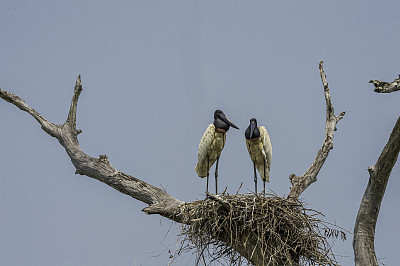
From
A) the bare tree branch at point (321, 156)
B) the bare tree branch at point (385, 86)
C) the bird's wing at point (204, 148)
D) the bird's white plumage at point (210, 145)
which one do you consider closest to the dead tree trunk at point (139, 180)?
the bare tree branch at point (321, 156)

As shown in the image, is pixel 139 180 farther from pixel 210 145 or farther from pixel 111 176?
pixel 210 145

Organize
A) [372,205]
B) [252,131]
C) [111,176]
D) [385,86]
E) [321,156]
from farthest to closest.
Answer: [252,131] < [321,156] < [111,176] < [372,205] < [385,86]

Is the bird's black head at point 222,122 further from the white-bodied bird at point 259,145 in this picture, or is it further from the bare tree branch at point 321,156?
the bare tree branch at point 321,156

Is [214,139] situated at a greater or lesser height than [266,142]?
lesser

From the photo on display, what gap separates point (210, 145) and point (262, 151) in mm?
718

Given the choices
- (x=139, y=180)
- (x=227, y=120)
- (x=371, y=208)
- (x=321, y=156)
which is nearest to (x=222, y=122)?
(x=227, y=120)

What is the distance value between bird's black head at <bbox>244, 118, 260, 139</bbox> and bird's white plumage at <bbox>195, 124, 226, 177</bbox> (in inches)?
12.9

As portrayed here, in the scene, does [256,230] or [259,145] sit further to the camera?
[259,145]

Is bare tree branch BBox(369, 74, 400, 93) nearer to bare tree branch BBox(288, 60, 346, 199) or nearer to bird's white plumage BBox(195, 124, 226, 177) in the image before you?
bare tree branch BBox(288, 60, 346, 199)

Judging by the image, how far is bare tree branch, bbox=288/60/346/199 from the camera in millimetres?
7789

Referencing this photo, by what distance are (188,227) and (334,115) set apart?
276cm

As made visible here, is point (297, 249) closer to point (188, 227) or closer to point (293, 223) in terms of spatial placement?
point (293, 223)

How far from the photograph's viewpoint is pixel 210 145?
27.4 feet

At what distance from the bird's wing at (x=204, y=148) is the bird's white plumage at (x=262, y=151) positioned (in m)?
0.54
